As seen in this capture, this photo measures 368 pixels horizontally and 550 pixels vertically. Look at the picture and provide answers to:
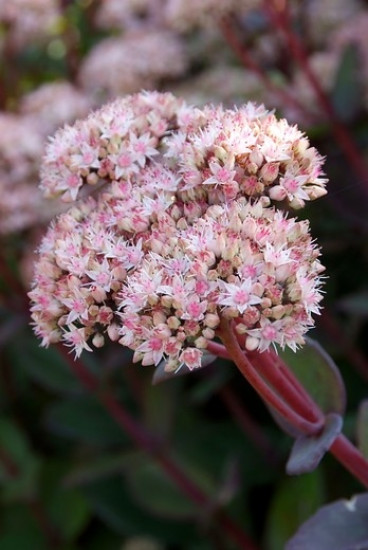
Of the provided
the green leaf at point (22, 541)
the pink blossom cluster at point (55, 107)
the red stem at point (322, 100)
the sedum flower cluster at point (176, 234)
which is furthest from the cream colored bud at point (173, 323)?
the green leaf at point (22, 541)

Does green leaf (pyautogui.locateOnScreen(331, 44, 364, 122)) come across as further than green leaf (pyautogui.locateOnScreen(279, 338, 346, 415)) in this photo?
Yes

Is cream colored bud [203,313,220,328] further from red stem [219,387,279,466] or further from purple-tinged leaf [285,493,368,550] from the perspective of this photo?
red stem [219,387,279,466]

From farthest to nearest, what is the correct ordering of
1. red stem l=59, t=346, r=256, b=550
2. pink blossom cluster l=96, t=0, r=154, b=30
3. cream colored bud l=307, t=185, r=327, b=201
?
1. pink blossom cluster l=96, t=0, r=154, b=30
2. red stem l=59, t=346, r=256, b=550
3. cream colored bud l=307, t=185, r=327, b=201

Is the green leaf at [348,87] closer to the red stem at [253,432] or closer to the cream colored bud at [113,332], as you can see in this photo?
the red stem at [253,432]

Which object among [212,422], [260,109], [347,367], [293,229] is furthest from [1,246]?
[293,229]

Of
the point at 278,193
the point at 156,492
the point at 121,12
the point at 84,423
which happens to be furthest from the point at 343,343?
the point at 121,12

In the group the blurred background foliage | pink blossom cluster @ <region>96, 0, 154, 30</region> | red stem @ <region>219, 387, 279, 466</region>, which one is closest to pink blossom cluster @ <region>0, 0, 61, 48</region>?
the blurred background foliage
